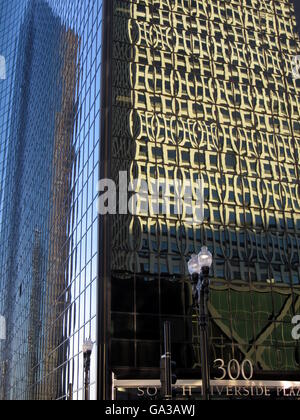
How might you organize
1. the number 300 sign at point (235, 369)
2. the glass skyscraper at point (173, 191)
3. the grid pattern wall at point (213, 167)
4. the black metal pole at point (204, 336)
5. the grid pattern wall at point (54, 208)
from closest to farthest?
the black metal pole at point (204, 336), the glass skyscraper at point (173, 191), the grid pattern wall at point (213, 167), the number 300 sign at point (235, 369), the grid pattern wall at point (54, 208)

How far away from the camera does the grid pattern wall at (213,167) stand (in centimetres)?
4078

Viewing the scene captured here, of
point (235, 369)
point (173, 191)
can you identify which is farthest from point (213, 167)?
point (235, 369)

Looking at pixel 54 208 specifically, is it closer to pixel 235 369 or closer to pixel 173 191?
pixel 173 191

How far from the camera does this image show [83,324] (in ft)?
138

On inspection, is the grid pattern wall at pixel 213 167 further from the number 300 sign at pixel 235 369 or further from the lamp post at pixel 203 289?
the lamp post at pixel 203 289

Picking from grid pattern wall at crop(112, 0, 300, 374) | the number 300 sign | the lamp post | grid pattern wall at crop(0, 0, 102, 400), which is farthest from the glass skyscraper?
the lamp post

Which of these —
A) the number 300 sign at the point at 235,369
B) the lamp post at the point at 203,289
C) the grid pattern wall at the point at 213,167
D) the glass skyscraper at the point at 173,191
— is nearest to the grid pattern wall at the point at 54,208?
the glass skyscraper at the point at 173,191

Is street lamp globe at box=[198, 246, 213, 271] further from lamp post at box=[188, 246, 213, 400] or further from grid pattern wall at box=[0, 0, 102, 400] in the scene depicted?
grid pattern wall at box=[0, 0, 102, 400]

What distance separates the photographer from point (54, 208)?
211ft

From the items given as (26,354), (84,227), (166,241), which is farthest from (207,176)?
(26,354)

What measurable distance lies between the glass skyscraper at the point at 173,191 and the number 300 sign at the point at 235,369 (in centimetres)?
53

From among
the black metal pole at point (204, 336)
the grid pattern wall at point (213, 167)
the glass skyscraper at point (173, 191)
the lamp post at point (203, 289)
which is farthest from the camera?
the grid pattern wall at point (213, 167)

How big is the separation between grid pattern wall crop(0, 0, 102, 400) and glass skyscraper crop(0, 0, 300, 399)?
37 centimetres

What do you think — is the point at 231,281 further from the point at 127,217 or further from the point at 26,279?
the point at 26,279
